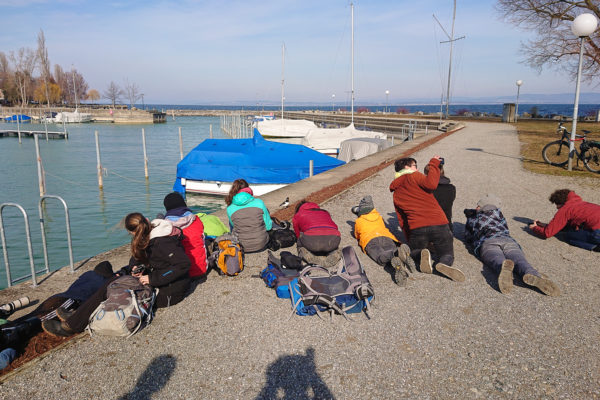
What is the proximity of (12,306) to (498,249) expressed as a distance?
20.2 feet

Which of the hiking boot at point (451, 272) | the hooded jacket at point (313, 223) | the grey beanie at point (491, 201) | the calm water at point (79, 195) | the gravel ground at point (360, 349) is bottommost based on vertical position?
the calm water at point (79, 195)

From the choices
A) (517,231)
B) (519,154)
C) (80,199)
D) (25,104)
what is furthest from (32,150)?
(25,104)

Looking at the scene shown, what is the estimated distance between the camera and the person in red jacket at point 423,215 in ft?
18.8

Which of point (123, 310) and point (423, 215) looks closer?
point (123, 310)

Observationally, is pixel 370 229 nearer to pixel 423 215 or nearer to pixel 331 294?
pixel 423 215

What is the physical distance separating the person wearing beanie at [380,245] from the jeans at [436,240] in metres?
0.22

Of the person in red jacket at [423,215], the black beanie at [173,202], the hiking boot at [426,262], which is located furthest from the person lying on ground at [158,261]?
the person in red jacket at [423,215]

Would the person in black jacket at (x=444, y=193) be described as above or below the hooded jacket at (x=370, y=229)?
above

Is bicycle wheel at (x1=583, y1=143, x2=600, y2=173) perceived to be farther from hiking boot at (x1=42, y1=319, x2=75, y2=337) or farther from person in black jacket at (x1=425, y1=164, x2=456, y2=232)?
hiking boot at (x1=42, y1=319, x2=75, y2=337)

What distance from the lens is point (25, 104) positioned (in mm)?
109812

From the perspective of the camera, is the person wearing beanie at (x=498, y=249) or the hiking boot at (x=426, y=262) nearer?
the person wearing beanie at (x=498, y=249)

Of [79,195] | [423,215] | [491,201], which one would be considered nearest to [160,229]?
[423,215]

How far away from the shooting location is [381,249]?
6.12 metres

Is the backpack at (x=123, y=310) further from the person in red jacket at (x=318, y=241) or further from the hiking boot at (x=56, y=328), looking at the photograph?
the person in red jacket at (x=318, y=241)
